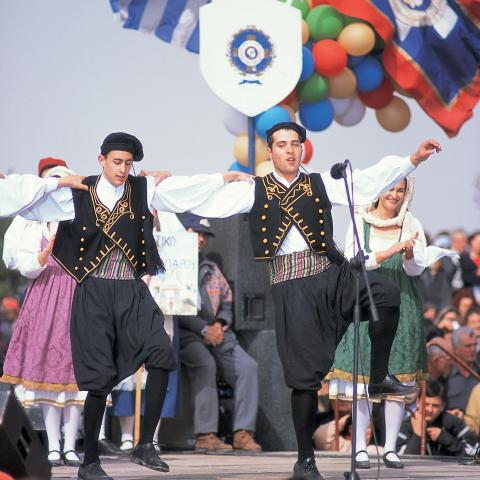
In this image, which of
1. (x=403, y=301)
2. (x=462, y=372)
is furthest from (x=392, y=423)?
(x=462, y=372)

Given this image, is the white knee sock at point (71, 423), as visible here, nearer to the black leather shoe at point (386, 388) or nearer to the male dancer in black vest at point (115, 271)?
the male dancer in black vest at point (115, 271)

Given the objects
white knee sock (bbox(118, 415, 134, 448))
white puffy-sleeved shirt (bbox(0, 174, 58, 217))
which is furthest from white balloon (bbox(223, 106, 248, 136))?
white puffy-sleeved shirt (bbox(0, 174, 58, 217))

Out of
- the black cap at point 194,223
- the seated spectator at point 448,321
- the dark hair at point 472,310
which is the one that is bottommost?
the seated spectator at point 448,321

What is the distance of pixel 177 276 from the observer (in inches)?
333

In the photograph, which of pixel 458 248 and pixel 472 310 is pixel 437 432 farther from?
pixel 458 248

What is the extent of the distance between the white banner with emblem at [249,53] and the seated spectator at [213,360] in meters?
1.09

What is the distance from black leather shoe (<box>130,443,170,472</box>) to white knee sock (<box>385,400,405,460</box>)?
6.92 feet

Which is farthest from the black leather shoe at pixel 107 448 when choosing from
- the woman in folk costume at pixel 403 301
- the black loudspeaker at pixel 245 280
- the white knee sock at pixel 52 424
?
the woman in folk costume at pixel 403 301

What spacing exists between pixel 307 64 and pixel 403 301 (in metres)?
2.70

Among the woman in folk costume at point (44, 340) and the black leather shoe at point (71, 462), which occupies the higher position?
the woman in folk costume at point (44, 340)

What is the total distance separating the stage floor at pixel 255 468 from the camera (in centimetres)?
639

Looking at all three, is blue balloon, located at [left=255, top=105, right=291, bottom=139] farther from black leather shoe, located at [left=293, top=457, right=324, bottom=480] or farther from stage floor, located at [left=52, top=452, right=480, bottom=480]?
black leather shoe, located at [left=293, top=457, right=324, bottom=480]

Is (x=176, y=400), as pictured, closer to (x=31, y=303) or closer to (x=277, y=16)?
(x=31, y=303)

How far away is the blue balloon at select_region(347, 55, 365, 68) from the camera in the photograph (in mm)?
10039
